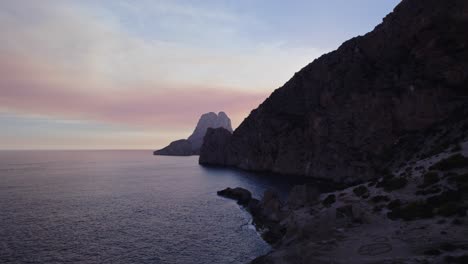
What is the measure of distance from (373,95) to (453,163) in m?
87.3

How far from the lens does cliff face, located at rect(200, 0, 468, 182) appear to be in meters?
96.2

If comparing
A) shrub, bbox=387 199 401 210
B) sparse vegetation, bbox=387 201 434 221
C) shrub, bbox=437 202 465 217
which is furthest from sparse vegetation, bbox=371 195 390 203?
shrub, bbox=437 202 465 217

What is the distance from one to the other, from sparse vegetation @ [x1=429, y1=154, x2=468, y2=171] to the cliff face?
197 feet

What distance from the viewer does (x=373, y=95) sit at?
124062 millimetres

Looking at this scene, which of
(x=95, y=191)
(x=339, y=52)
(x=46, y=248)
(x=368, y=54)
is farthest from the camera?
(x=339, y=52)

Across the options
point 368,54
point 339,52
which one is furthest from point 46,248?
point 339,52

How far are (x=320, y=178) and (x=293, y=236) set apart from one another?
349 ft

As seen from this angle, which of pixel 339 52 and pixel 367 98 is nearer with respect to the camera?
pixel 367 98

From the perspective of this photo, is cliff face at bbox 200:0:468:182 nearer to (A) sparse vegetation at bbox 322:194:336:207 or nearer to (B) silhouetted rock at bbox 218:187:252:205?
(B) silhouetted rock at bbox 218:187:252:205

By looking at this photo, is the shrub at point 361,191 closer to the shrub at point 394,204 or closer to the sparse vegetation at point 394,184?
the sparse vegetation at point 394,184

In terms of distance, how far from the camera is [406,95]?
362ft

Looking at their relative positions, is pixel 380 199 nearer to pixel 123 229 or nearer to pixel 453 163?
pixel 453 163

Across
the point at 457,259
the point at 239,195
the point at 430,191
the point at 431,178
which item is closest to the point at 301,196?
the point at 431,178

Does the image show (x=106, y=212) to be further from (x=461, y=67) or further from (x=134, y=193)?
(x=461, y=67)
